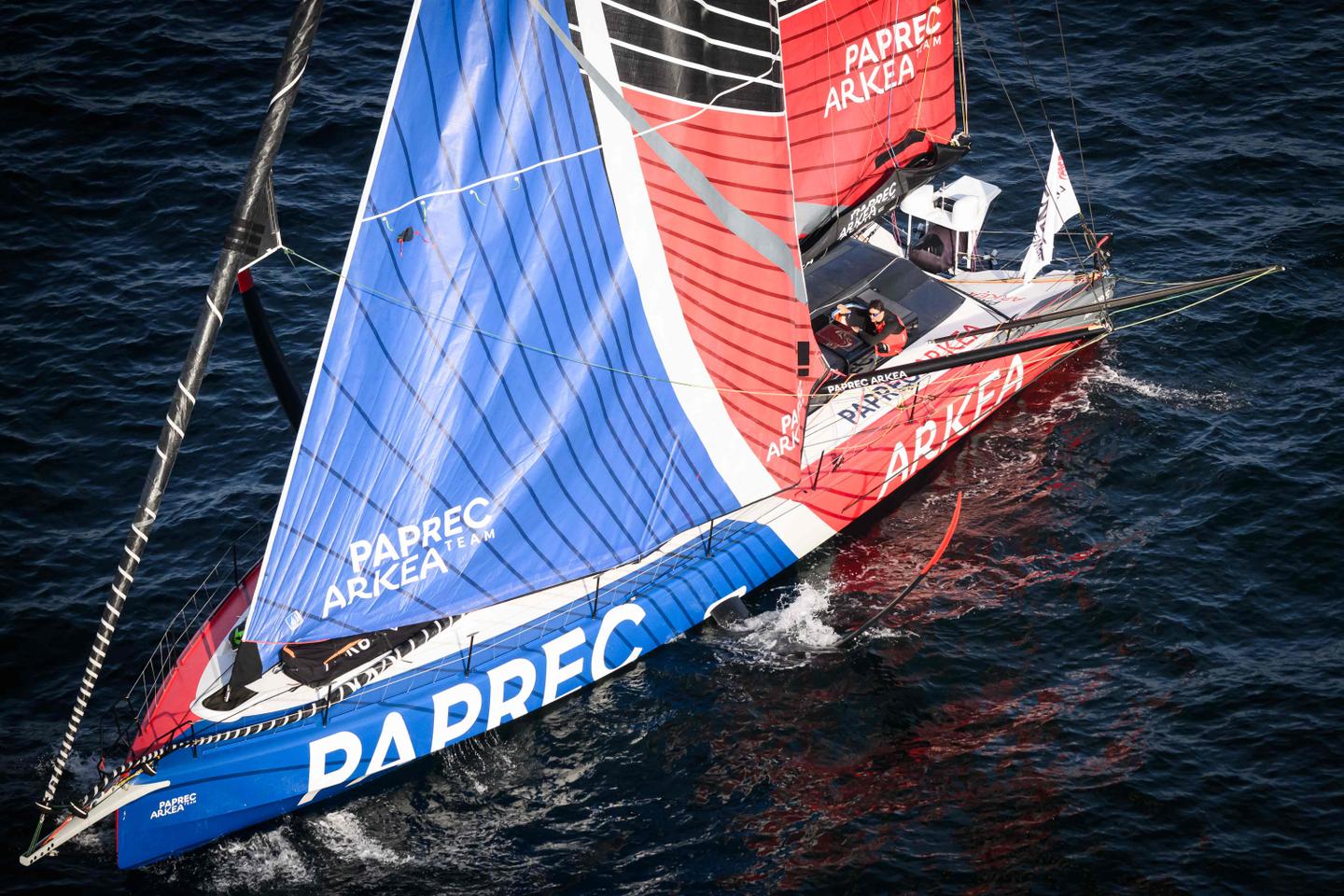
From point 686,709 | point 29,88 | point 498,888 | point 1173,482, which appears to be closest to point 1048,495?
point 1173,482

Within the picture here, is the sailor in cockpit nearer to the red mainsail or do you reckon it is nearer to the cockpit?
the cockpit

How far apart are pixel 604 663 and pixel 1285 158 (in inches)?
962

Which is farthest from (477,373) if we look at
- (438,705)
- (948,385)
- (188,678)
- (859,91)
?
(948,385)

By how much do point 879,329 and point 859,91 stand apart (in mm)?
4928

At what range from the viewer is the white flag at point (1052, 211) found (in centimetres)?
3094

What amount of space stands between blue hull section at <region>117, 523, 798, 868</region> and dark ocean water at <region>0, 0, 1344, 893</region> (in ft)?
2.00

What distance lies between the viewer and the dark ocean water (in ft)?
72.4

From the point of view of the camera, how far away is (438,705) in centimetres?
2319

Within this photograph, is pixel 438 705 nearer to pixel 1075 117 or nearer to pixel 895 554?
pixel 895 554

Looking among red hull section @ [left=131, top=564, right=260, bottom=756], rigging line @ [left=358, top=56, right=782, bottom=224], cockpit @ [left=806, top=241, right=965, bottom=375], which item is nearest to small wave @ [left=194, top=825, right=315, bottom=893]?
red hull section @ [left=131, top=564, right=260, bottom=756]

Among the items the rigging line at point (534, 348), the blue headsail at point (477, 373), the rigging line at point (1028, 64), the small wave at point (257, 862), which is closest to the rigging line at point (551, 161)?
the blue headsail at point (477, 373)

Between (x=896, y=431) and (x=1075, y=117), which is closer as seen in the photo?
(x=896, y=431)

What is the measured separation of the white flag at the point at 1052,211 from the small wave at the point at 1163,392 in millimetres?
2868

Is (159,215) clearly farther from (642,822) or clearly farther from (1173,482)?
(1173,482)
